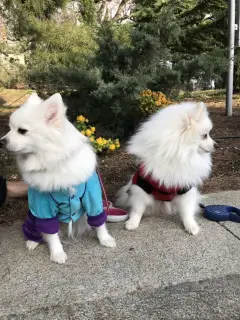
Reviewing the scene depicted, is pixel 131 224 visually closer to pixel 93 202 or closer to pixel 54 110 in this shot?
pixel 93 202

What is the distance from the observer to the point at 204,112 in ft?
9.16

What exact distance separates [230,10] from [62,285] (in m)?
5.98

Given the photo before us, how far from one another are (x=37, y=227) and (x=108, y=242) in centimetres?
56

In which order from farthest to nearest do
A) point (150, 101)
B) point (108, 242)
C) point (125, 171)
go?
point (150, 101) → point (125, 171) → point (108, 242)

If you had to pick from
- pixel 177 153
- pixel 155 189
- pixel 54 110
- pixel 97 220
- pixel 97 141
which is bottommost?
pixel 97 220

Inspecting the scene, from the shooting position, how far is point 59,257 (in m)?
2.61

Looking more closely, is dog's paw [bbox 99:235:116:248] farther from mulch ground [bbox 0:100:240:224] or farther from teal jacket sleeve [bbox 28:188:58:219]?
mulch ground [bbox 0:100:240:224]

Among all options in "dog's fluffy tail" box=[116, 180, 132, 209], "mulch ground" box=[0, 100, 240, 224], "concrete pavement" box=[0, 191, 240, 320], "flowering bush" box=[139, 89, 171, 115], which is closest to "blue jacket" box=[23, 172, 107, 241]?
"concrete pavement" box=[0, 191, 240, 320]

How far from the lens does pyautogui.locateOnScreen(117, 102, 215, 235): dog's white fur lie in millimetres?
2789

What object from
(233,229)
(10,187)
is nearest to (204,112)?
(233,229)

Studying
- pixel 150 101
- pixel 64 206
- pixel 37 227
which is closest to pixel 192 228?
pixel 64 206

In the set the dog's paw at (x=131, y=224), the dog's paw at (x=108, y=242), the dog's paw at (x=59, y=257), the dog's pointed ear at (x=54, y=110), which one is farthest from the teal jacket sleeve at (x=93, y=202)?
the dog's pointed ear at (x=54, y=110)

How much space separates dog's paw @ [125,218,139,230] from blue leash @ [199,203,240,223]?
64 cm

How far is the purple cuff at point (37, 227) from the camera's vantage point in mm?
2555
